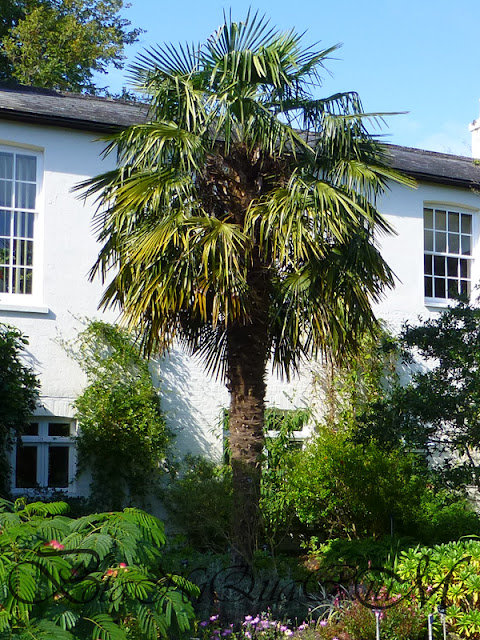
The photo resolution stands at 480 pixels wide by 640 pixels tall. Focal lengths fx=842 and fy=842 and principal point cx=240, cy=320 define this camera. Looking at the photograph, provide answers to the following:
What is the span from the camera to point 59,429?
43.8ft

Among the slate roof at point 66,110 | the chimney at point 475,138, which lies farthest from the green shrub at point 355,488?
the chimney at point 475,138

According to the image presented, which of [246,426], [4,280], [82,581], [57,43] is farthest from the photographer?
[57,43]

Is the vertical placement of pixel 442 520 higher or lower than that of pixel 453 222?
lower

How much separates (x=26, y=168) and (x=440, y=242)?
26.7 feet

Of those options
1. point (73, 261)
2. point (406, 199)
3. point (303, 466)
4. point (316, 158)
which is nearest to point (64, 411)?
point (73, 261)

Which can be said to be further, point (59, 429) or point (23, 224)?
point (23, 224)

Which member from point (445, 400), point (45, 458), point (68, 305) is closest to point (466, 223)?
point (445, 400)

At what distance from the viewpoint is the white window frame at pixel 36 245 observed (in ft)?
43.4

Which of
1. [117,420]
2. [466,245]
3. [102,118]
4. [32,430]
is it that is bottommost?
[32,430]

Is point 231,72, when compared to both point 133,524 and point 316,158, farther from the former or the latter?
point 133,524

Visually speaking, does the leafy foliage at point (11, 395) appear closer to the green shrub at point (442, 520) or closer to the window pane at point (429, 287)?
the green shrub at point (442, 520)

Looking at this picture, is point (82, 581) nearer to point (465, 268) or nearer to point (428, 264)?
point (428, 264)

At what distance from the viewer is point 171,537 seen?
43.4ft

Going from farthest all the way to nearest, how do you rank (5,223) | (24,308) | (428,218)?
(428,218) < (5,223) < (24,308)
